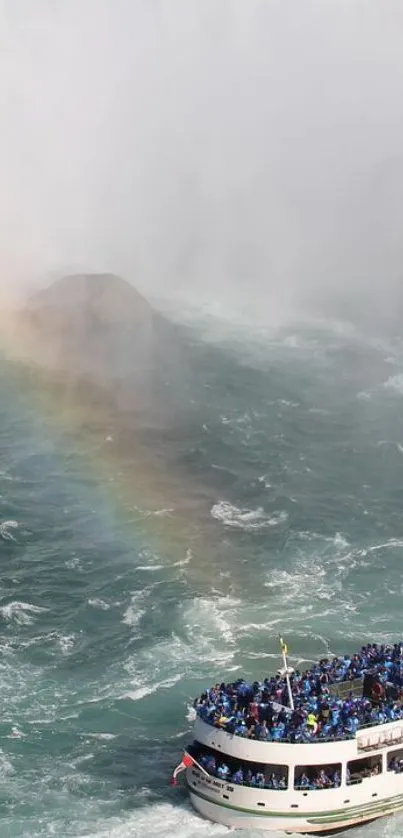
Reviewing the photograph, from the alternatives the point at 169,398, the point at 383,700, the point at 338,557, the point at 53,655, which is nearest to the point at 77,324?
the point at 169,398

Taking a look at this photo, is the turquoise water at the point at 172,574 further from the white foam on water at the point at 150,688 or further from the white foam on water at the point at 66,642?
the white foam on water at the point at 66,642

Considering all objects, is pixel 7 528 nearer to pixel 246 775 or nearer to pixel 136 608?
pixel 136 608

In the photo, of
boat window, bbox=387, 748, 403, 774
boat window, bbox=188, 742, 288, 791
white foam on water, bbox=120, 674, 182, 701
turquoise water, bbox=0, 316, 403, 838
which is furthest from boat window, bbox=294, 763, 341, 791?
white foam on water, bbox=120, 674, 182, 701

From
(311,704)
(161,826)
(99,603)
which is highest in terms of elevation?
(99,603)

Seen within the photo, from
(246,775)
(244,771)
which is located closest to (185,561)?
(244,771)

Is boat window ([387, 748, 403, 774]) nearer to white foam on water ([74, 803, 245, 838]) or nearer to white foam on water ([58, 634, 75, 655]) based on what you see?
white foam on water ([74, 803, 245, 838])
